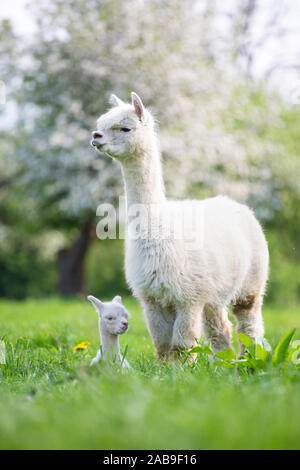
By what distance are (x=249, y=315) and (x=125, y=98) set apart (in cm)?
814

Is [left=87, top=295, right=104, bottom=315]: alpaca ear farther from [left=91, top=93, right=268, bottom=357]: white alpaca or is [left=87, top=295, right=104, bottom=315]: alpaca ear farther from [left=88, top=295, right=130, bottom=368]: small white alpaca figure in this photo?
[left=91, top=93, right=268, bottom=357]: white alpaca

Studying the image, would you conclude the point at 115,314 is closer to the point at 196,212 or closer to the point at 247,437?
the point at 196,212

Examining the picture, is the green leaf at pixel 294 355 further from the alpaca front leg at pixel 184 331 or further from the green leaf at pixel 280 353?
the alpaca front leg at pixel 184 331

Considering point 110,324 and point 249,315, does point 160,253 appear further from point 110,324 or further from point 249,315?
point 249,315

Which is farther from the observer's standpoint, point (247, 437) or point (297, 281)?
point (297, 281)

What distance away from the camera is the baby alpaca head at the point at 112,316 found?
3.84 metres

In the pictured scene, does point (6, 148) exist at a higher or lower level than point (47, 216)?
higher

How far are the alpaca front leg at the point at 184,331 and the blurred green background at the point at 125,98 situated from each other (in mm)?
8608

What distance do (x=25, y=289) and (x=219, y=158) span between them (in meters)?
10.9

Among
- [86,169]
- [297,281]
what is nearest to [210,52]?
[86,169]

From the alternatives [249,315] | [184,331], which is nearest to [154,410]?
[184,331]

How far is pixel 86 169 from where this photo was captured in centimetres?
1284

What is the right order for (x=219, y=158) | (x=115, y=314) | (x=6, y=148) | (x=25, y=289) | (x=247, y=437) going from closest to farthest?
(x=247, y=437)
(x=115, y=314)
(x=219, y=158)
(x=6, y=148)
(x=25, y=289)

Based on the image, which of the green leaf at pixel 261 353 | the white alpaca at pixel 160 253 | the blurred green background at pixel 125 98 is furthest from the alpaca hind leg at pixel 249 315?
the blurred green background at pixel 125 98
